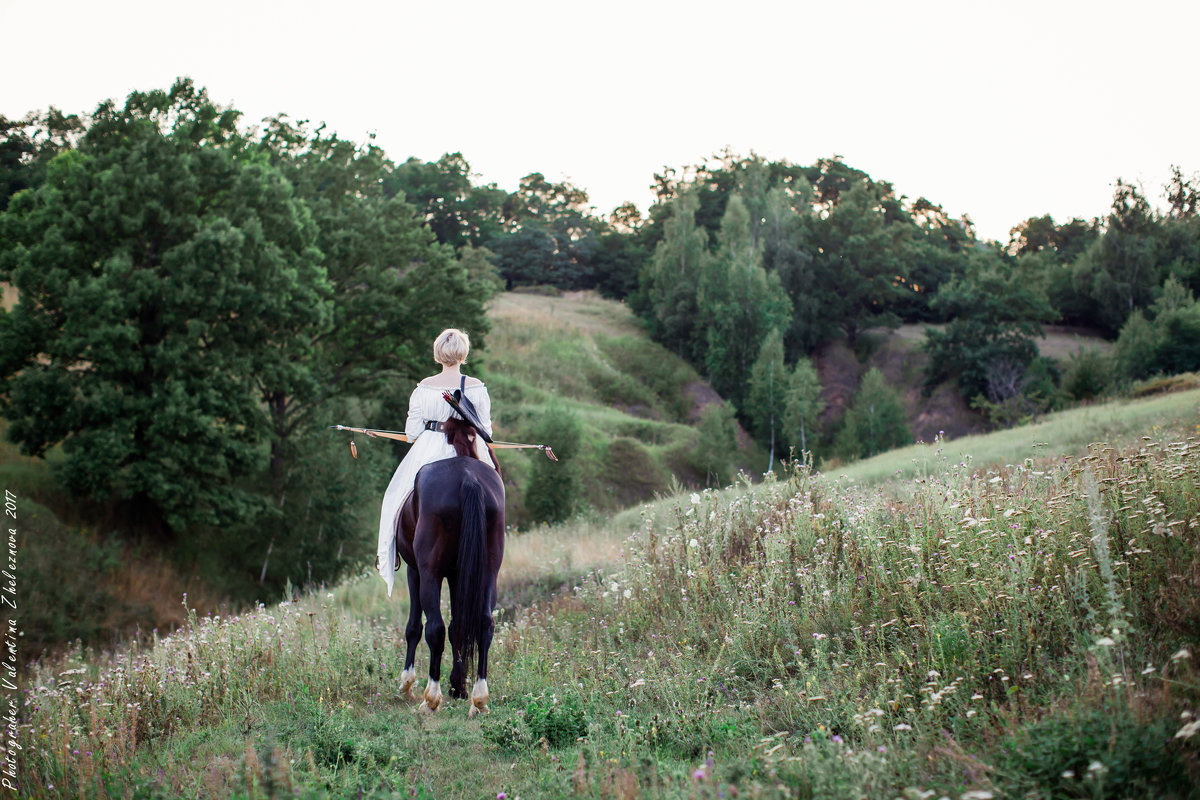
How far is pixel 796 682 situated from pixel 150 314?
77.7 feet

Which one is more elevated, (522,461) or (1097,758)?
(1097,758)

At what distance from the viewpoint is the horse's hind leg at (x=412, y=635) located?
6.15 metres

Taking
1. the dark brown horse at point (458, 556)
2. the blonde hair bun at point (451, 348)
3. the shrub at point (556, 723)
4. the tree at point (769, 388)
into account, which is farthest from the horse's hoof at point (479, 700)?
the tree at point (769, 388)

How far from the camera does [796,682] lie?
16.5 feet

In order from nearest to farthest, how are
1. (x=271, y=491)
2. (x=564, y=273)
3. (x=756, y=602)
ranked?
(x=756, y=602), (x=271, y=491), (x=564, y=273)

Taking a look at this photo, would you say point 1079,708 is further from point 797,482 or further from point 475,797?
point 797,482

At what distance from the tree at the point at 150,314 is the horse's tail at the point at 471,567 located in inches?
719

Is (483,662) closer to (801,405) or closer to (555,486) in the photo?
(555,486)

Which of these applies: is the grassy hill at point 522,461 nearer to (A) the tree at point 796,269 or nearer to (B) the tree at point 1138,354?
(A) the tree at point 796,269

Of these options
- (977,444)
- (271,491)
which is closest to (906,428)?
(977,444)

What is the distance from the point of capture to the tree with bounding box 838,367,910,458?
49062 millimetres

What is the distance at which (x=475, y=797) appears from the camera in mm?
4078

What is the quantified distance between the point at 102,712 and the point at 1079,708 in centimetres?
600

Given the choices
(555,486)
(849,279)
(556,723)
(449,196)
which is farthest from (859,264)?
(556,723)
